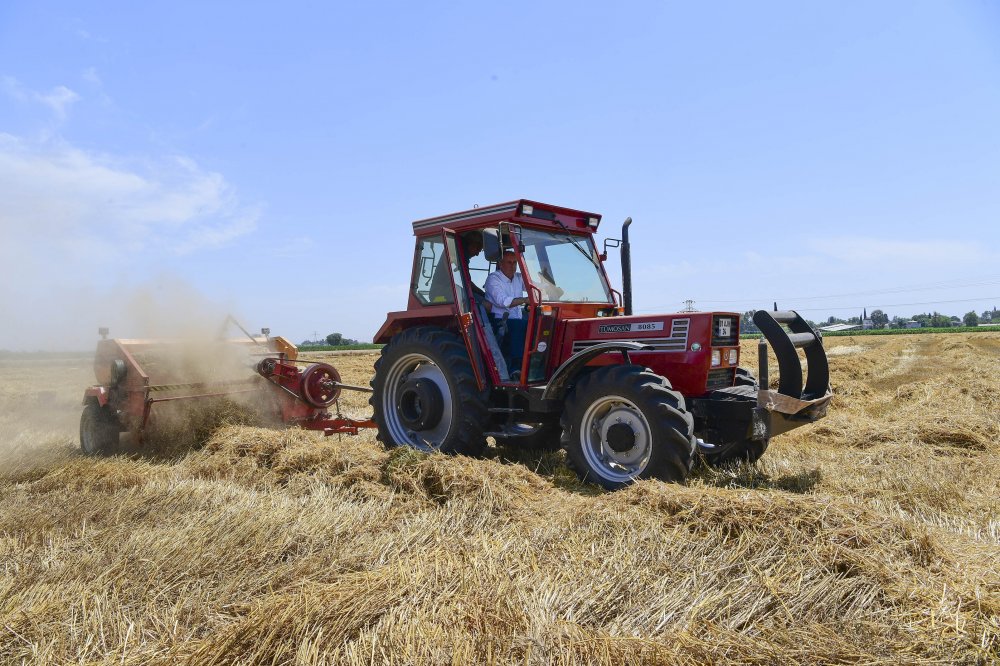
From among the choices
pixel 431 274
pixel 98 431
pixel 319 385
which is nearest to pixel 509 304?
pixel 431 274

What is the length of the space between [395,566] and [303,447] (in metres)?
2.99

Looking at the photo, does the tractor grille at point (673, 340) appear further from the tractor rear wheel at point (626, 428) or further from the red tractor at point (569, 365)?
the tractor rear wheel at point (626, 428)

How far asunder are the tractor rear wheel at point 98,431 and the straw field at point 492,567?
6.04 feet

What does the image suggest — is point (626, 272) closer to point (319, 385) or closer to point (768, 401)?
point (768, 401)

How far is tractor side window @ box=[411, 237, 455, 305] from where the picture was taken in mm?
6504

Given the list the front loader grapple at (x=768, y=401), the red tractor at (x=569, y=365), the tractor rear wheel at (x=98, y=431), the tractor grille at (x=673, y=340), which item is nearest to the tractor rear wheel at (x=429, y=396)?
the red tractor at (x=569, y=365)

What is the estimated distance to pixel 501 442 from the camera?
6.23m

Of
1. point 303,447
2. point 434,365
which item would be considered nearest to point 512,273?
point 434,365

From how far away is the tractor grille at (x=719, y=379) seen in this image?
5.33 m

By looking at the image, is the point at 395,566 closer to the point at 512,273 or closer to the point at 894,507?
the point at 894,507

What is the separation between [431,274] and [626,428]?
265cm

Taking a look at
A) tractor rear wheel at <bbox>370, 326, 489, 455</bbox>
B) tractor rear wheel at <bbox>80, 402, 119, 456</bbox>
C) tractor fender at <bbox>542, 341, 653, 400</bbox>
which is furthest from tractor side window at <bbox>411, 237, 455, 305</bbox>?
tractor rear wheel at <bbox>80, 402, 119, 456</bbox>

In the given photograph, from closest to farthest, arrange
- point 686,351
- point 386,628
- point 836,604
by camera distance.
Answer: point 386,628
point 836,604
point 686,351

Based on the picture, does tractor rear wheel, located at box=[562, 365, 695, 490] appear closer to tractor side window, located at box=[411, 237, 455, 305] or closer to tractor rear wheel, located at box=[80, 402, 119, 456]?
tractor side window, located at box=[411, 237, 455, 305]
